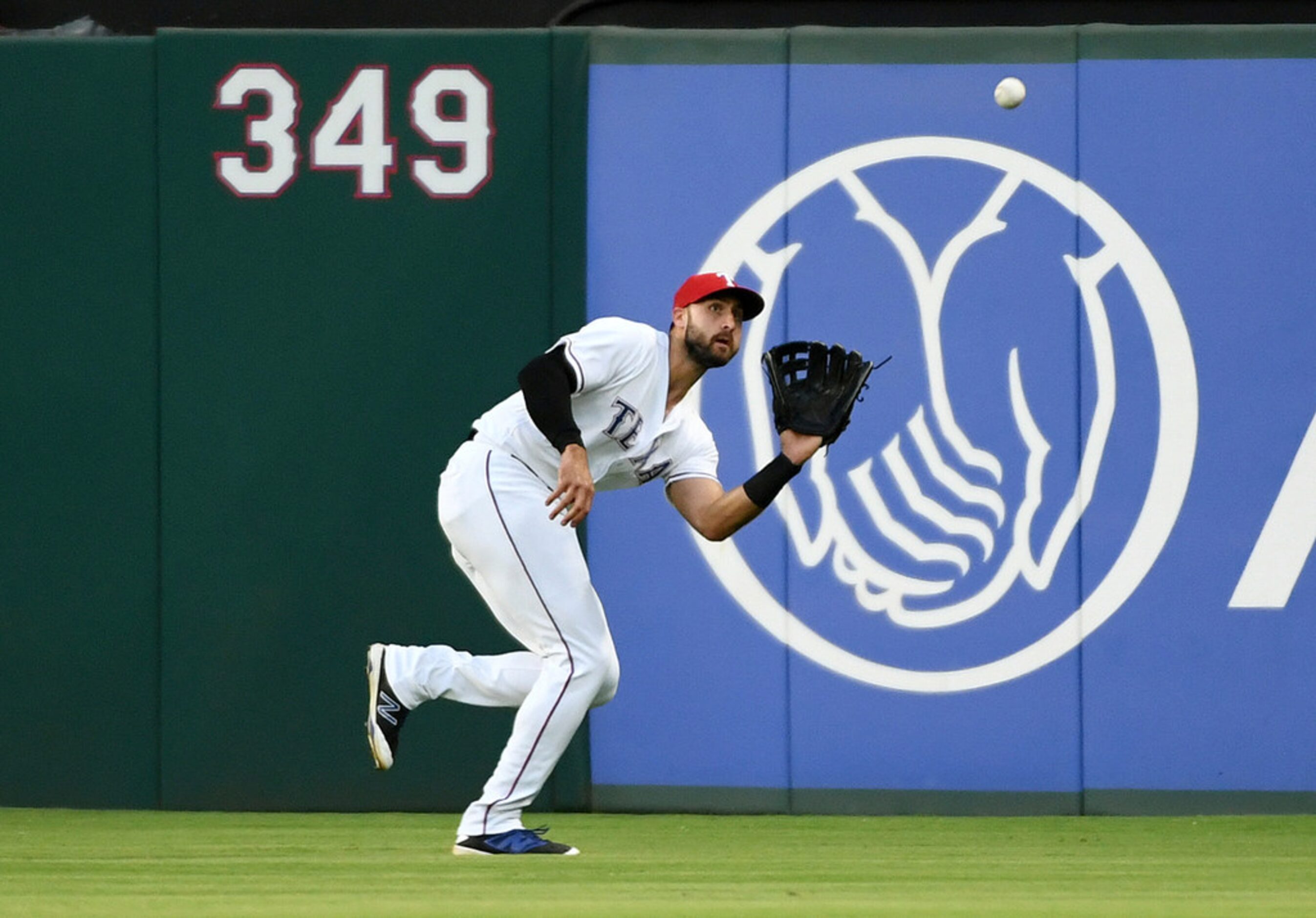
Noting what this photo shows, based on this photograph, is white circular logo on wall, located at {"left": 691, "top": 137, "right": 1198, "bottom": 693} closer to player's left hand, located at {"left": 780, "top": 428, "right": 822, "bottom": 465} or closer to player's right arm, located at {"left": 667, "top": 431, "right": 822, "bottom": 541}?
player's right arm, located at {"left": 667, "top": 431, "right": 822, "bottom": 541}

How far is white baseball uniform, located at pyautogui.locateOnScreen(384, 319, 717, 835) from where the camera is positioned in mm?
4945

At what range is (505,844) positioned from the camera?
498 centimetres

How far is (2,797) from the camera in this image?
21.7 feet

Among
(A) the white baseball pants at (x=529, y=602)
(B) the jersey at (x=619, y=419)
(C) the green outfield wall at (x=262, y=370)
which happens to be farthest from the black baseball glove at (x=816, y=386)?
(C) the green outfield wall at (x=262, y=370)

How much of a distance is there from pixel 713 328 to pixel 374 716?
54.2 inches

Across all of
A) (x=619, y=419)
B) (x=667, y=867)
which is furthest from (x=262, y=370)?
(x=667, y=867)

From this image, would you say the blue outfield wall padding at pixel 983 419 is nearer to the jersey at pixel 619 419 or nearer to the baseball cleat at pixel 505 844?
the jersey at pixel 619 419

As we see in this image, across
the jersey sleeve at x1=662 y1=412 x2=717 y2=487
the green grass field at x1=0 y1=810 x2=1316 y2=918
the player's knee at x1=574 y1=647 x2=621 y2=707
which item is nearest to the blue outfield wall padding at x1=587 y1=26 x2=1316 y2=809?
the green grass field at x1=0 y1=810 x2=1316 y2=918

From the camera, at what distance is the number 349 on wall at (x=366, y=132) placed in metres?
6.49

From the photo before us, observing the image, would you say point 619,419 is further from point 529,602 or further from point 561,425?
point 529,602

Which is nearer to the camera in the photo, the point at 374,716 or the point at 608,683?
the point at 608,683

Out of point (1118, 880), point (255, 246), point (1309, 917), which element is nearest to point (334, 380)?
point (255, 246)

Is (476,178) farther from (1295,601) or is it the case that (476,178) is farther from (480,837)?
(1295,601)

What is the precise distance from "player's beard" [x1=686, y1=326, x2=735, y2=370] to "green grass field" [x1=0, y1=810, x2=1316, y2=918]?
129cm
